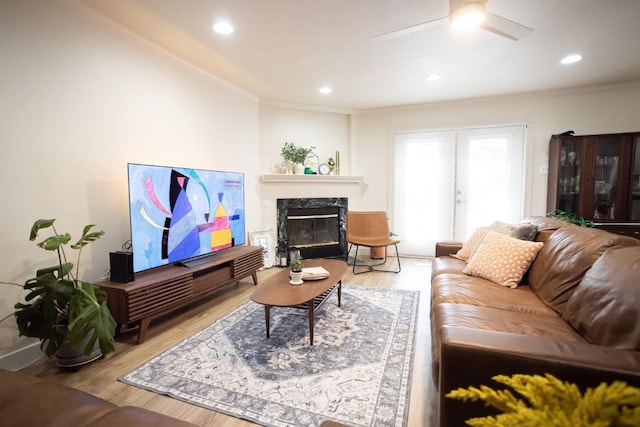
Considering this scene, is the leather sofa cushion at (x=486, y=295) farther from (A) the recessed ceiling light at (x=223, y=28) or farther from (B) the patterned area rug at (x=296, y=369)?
(A) the recessed ceiling light at (x=223, y=28)

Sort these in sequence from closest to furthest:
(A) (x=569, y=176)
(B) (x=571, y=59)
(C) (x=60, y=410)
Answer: (C) (x=60, y=410) < (B) (x=571, y=59) < (A) (x=569, y=176)

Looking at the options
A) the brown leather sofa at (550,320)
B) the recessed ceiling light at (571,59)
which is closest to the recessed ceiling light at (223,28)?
the brown leather sofa at (550,320)

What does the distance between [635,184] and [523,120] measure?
1472 millimetres

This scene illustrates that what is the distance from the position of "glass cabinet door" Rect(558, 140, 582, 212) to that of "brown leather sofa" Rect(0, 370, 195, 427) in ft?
15.5

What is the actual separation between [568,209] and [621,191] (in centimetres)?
54

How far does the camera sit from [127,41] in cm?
254

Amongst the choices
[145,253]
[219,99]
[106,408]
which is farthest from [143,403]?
[219,99]

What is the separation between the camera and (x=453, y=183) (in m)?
4.57

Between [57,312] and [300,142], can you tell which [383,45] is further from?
[57,312]

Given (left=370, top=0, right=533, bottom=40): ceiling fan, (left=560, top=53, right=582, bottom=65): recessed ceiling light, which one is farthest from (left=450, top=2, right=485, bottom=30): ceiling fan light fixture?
(left=560, top=53, right=582, bottom=65): recessed ceiling light

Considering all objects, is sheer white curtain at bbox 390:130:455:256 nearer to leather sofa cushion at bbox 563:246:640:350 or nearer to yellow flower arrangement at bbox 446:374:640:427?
leather sofa cushion at bbox 563:246:640:350

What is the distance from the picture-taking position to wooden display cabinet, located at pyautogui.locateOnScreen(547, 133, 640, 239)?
354 centimetres

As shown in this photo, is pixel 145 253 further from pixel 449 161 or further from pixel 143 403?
pixel 449 161

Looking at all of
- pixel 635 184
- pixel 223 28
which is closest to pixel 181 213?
pixel 223 28
